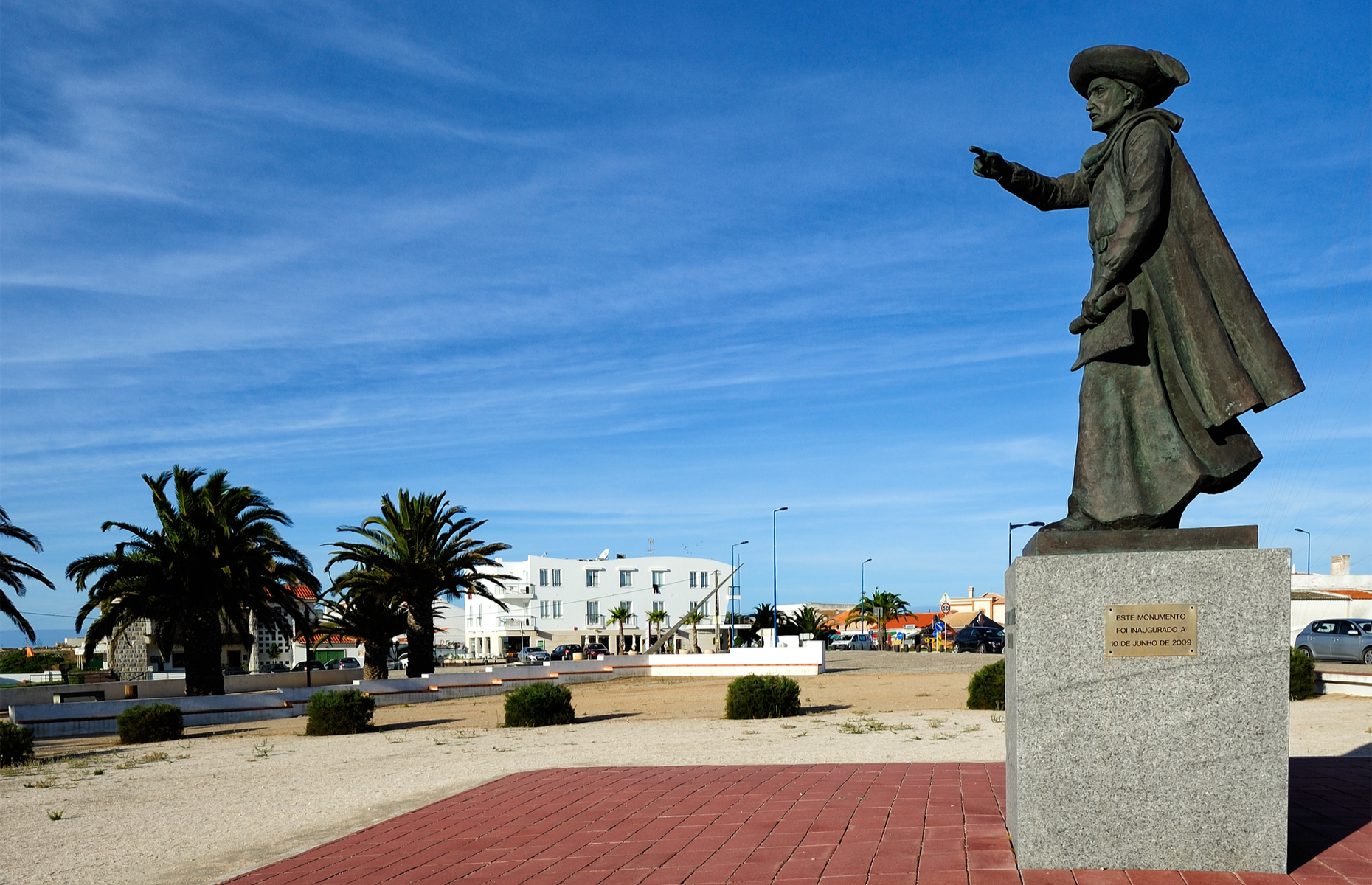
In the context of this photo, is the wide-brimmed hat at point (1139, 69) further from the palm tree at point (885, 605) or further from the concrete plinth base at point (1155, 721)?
the palm tree at point (885, 605)

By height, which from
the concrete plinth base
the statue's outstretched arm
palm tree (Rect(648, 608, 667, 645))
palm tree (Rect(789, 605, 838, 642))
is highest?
the statue's outstretched arm

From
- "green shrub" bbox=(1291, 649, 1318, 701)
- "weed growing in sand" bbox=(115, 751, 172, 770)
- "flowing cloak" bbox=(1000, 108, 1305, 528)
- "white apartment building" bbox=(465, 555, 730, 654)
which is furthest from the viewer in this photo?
"white apartment building" bbox=(465, 555, 730, 654)

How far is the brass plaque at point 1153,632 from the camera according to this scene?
5617 millimetres

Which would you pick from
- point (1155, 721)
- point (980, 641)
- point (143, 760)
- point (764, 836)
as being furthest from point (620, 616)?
point (1155, 721)

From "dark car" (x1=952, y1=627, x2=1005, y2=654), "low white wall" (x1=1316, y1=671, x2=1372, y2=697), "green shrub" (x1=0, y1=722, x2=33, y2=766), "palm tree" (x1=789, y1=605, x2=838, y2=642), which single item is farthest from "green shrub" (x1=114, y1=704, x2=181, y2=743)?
"palm tree" (x1=789, y1=605, x2=838, y2=642)

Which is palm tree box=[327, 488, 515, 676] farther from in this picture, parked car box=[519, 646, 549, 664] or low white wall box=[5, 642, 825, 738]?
parked car box=[519, 646, 549, 664]

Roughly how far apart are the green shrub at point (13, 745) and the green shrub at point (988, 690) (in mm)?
16284

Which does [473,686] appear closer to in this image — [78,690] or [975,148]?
[78,690]

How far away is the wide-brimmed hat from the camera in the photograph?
20.2 ft

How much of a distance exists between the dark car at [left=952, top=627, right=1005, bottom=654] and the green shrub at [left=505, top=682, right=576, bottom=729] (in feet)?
118

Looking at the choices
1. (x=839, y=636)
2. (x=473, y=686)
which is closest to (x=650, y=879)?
(x=473, y=686)

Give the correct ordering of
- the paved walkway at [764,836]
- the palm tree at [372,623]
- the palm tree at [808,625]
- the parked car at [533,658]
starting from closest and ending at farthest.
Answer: the paved walkway at [764,836] < the palm tree at [372,623] < the parked car at [533,658] < the palm tree at [808,625]

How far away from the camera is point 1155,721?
5613 millimetres

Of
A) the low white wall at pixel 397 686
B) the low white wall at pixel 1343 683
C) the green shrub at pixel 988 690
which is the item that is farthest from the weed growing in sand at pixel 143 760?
the low white wall at pixel 1343 683
